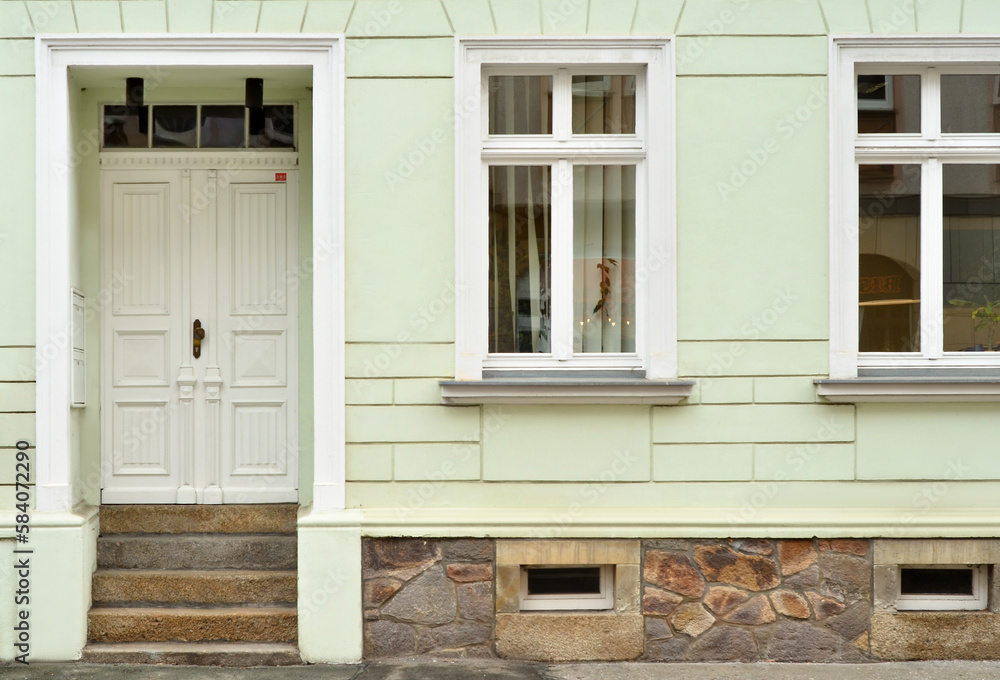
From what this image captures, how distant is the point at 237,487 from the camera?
6.34 m

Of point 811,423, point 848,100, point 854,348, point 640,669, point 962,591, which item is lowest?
point 640,669

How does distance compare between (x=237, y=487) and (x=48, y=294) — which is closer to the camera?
(x=48, y=294)

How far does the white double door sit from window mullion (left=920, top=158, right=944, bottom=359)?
153 inches

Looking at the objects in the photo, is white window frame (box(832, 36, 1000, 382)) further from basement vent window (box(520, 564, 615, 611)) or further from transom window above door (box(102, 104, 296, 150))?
transom window above door (box(102, 104, 296, 150))

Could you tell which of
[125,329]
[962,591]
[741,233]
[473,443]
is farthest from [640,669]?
[125,329]

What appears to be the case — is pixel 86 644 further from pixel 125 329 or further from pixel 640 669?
pixel 640 669

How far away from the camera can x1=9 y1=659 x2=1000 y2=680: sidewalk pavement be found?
5410 millimetres

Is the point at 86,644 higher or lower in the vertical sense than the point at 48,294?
lower

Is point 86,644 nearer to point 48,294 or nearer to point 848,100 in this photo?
point 48,294

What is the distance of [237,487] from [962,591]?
4.48 meters

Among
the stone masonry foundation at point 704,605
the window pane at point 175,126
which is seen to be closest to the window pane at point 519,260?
the stone masonry foundation at point 704,605

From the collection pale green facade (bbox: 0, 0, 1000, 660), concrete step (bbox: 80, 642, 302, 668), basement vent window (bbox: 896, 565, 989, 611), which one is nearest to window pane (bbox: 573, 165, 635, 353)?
pale green facade (bbox: 0, 0, 1000, 660)

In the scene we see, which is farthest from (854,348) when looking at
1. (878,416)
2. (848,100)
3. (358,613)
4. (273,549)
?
(273,549)

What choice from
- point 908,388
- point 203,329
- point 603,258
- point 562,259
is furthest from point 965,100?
point 203,329
